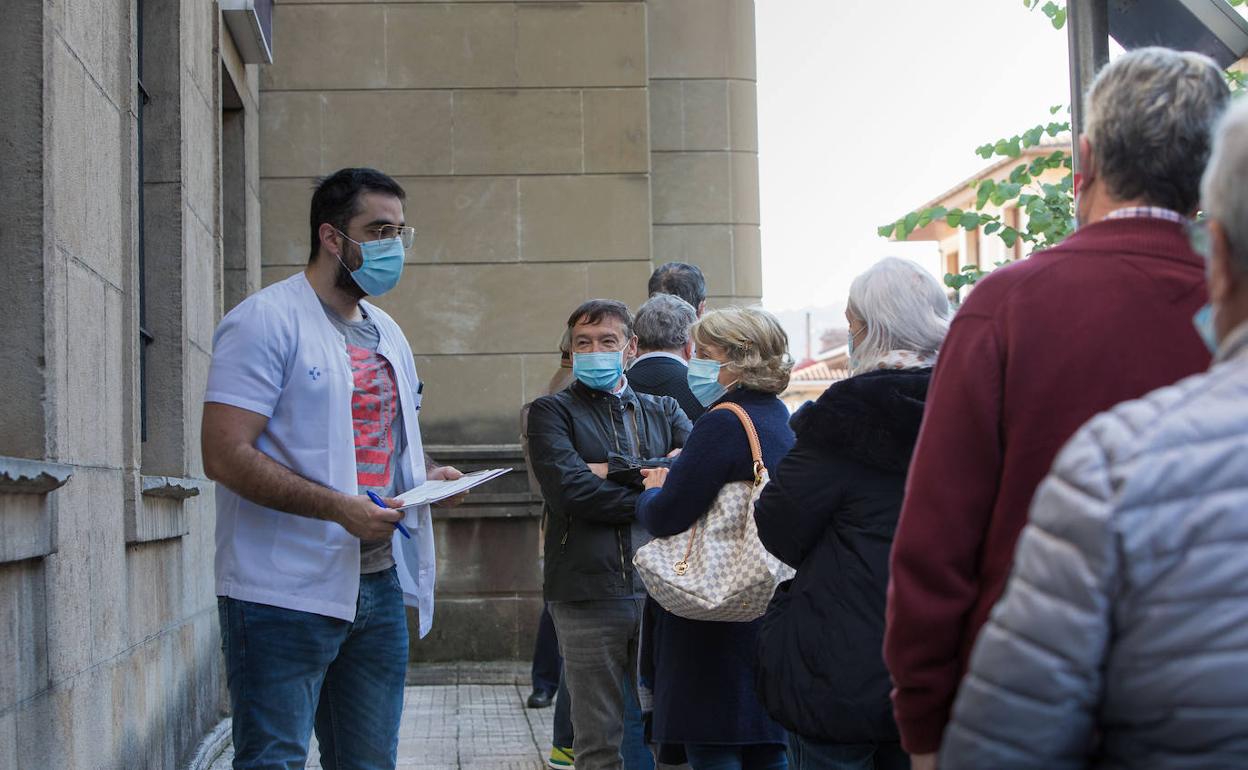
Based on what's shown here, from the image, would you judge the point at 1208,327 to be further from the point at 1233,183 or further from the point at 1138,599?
the point at 1138,599

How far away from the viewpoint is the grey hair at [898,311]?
3662 millimetres

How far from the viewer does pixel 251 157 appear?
10070 mm

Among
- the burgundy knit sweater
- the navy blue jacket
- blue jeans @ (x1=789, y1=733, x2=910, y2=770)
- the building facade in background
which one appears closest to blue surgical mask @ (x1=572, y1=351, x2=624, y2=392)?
the navy blue jacket

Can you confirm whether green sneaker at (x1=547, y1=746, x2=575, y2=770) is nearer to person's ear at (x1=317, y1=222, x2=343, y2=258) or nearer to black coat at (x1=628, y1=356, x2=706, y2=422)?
black coat at (x1=628, y1=356, x2=706, y2=422)

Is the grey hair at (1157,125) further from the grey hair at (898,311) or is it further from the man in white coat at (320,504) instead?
the man in white coat at (320,504)

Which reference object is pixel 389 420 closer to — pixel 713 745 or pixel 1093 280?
pixel 713 745

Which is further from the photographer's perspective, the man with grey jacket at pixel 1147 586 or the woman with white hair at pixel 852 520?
the woman with white hair at pixel 852 520

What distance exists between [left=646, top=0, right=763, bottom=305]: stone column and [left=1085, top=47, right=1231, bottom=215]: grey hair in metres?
8.90

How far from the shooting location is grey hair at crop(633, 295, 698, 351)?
241 inches

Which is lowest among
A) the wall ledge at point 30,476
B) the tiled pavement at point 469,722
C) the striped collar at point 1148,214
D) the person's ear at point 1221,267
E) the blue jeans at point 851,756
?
the tiled pavement at point 469,722

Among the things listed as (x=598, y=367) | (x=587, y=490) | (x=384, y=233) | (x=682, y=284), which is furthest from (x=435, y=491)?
(x=682, y=284)

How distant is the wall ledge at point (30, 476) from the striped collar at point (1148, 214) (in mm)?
2574

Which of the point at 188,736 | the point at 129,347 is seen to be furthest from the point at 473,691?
the point at 129,347

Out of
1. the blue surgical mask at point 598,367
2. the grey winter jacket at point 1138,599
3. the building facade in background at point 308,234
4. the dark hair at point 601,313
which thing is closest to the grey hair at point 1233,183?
the grey winter jacket at point 1138,599
